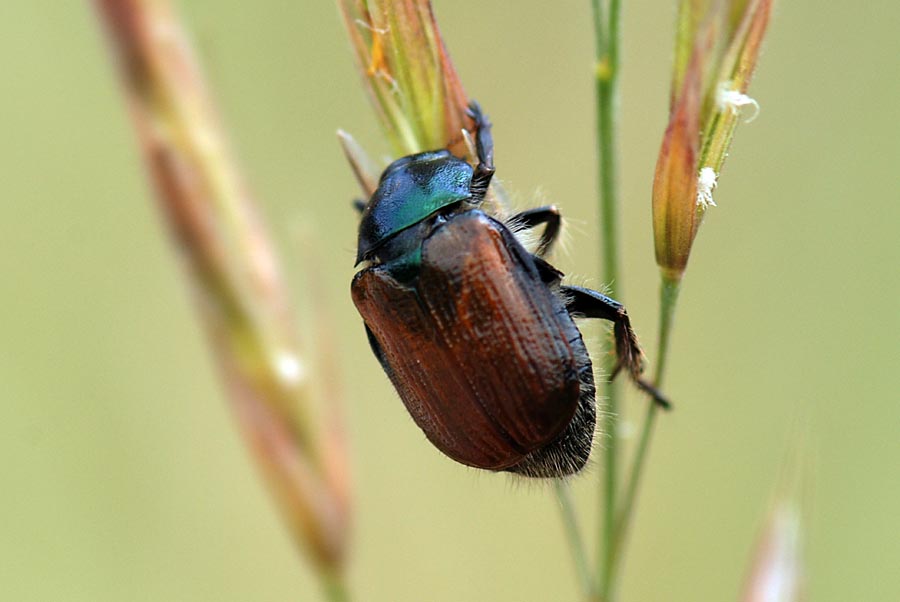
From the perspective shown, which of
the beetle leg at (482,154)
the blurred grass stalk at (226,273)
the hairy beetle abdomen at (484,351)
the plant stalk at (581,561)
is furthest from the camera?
→ the beetle leg at (482,154)

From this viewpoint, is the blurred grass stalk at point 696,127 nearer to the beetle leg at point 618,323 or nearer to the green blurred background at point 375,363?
the beetle leg at point 618,323

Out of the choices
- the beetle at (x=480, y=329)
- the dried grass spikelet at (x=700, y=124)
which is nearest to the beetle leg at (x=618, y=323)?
the beetle at (x=480, y=329)

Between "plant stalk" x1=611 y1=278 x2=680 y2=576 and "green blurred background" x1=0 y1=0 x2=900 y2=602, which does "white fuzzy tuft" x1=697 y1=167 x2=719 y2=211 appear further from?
"green blurred background" x1=0 y1=0 x2=900 y2=602

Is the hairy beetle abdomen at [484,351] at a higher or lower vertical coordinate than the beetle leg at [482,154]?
lower

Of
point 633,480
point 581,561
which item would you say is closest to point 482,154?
point 633,480

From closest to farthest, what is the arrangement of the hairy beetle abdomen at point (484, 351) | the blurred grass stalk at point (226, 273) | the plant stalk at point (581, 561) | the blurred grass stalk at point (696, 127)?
1. the blurred grass stalk at point (696, 127)
2. the plant stalk at point (581, 561)
3. the hairy beetle abdomen at point (484, 351)
4. the blurred grass stalk at point (226, 273)

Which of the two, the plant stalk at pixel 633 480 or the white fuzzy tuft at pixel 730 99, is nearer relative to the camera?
the white fuzzy tuft at pixel 730 99

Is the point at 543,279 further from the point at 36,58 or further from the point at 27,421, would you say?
the point at 36,58

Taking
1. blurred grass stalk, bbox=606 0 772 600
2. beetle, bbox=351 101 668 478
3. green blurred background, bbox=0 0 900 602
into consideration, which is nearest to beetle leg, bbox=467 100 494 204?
beetle, bbox=351 101 668 478

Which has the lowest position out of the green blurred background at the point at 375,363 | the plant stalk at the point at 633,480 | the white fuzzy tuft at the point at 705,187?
the green blurred background at the point at 375,363
